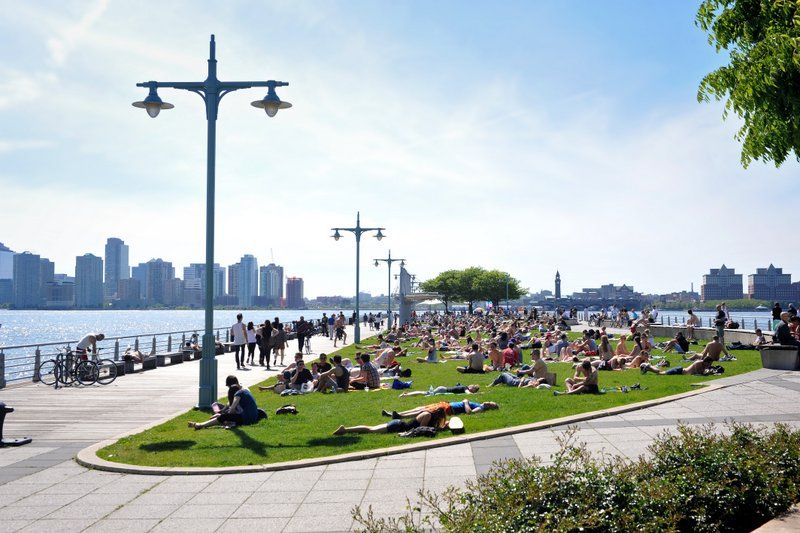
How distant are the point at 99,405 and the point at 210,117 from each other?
6.69 m

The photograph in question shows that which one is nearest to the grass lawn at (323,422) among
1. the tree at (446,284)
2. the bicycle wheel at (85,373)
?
the bicycle wheel at (85,373)

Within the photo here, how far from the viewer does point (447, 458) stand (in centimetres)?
843

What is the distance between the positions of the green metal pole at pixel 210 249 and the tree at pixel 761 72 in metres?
9.43

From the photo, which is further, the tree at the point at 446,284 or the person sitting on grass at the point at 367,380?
the tree at the point at 446,284

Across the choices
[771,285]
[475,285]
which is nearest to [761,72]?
[475,285]

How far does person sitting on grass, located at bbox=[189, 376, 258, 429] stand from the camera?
36.8 ft

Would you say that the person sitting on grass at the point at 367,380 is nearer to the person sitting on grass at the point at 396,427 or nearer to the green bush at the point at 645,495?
the person sitting on grass at the point at 396,427

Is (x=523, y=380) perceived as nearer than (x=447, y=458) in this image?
No

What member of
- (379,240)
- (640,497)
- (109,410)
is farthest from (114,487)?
(379,240)

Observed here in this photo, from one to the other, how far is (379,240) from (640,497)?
30.8 metres

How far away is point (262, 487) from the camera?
745 cm

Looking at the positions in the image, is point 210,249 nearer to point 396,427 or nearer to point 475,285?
point 396,427

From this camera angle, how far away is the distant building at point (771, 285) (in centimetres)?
17888

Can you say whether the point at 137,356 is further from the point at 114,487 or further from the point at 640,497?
the point at 640,497
